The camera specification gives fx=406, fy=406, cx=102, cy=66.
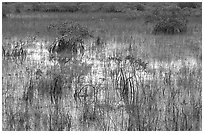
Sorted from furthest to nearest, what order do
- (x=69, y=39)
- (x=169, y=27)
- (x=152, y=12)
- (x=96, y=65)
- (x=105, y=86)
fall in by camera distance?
(x=152, y=12) < (x=169, y=27) < (x=69, y=39) < (x=96, y=65) < (x=105, y=86)

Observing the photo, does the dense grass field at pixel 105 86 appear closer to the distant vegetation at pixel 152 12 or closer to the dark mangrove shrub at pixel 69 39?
the dark mangrove shrub at pixel 69 39

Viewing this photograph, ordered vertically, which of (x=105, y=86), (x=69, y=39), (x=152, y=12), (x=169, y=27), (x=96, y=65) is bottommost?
(x=105, y=86)

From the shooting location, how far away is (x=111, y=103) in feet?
17.7

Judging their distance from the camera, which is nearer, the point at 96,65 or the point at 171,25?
the point at 96,65

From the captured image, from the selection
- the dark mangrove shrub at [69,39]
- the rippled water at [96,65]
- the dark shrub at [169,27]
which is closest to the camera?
the rippled water at [96,65]

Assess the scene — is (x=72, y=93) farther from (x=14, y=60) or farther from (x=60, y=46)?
(x=60, y=46)

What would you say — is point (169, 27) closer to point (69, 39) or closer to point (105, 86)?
point (69, 39)

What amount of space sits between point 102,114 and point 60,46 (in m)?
4.14

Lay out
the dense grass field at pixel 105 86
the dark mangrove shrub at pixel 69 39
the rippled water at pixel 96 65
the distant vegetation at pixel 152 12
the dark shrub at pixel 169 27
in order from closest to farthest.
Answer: the dense grass field at pixel 105 86, the rippled water at pixel 96 65, the dark mangrove shrub at pixel 69 39, the dark shrub at pixel 169 27, the distant vegetation at pixel 152 12

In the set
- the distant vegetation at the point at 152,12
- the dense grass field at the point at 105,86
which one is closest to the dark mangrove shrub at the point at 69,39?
the dense grass field at the point at 105,86

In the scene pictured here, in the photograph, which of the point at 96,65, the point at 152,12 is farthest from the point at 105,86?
the point at 152,12

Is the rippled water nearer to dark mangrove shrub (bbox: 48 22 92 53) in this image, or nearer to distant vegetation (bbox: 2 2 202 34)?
dark mangrove shrub (bbox: 48 22 92 53)

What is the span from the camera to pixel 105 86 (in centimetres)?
609

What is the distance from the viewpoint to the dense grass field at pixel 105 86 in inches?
186
